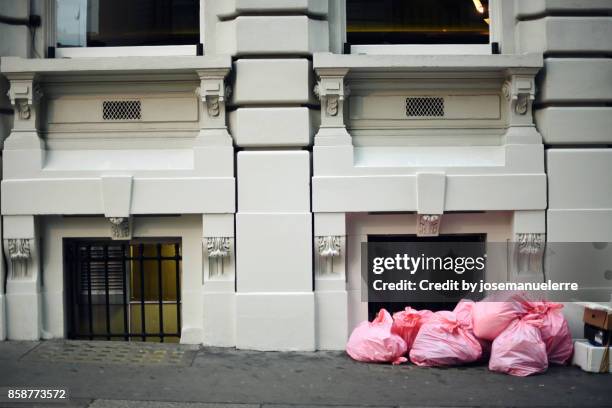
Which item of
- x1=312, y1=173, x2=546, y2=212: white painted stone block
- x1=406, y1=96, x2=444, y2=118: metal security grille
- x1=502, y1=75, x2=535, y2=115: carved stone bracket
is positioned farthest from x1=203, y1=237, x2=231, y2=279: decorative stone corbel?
x1=502, y1=75, x2=535, y2=115: carved stone bracket

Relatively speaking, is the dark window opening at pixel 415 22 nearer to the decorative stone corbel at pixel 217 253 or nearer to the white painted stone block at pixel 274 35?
the white painted stone block at pixel 274 35

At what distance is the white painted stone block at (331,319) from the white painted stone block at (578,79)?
354 centimetres

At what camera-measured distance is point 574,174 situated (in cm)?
813

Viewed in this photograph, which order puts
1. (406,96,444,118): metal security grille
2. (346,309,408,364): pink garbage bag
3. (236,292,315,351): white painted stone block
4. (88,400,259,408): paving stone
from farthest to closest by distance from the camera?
(406,96,444,118): metal security grille → (236,292,315,351): white painted stone block → (346,309,408,364): pink garbage bag → (88,400,259,408): paving stone

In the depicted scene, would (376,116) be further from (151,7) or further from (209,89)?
(151,7)

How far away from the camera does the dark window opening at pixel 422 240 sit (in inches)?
336

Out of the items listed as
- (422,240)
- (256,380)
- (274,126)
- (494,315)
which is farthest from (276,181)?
(494,315)

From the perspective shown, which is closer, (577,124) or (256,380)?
(256,380)

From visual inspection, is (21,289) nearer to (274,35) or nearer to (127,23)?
(127,23)

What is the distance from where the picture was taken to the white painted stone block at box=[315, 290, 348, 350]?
26.4 feet

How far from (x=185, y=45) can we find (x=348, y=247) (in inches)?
129

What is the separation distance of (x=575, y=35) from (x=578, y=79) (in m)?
0.54

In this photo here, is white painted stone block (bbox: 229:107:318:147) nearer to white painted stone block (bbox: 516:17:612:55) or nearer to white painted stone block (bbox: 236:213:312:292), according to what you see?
white painted stone block (bbox: 236:213:312:292)

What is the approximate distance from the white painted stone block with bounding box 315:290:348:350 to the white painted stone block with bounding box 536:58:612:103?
11.6 feet
